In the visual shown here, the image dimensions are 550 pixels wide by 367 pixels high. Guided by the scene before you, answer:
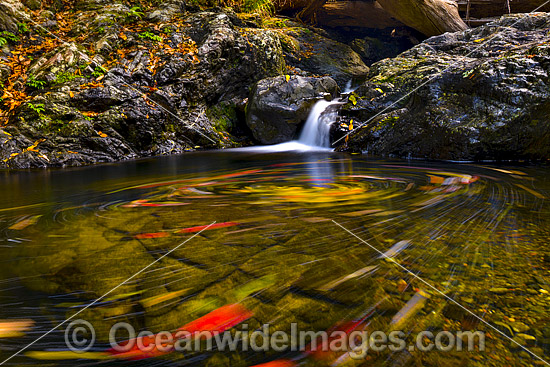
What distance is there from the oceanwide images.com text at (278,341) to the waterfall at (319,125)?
6.28 metres

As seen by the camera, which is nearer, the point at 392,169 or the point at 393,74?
the point at 392,169

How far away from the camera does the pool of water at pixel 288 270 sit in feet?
2.64

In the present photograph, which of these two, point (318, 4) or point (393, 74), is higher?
point (318, 4)

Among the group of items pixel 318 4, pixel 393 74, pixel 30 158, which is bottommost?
pixel 30 158

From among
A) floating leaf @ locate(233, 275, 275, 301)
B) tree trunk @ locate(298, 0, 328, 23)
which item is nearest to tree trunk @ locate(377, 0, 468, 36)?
tree trunk @ locate(298, 0, 328, 23)

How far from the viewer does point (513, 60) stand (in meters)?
4.42

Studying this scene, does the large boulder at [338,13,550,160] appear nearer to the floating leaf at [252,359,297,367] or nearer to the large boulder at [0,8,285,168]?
the large boulder at [0,8,285,168]

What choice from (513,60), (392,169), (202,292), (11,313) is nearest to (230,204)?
(202,292)

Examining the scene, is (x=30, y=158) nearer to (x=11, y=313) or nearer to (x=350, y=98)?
(x=11, y=313)

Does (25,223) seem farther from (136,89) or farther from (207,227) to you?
(136,89)

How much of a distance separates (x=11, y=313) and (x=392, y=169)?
145 inches

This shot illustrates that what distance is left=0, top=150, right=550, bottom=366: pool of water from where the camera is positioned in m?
0.80

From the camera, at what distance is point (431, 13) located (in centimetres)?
931

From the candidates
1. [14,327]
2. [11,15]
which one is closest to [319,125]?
[14,327]
